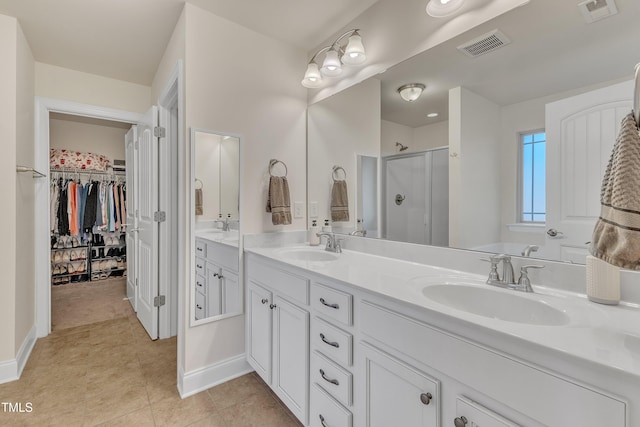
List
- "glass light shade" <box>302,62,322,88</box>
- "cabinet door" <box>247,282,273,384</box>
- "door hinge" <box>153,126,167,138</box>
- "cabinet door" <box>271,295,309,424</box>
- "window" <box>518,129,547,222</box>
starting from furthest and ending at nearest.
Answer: "door hinge" <box>153,126,167,138</box>, "glass light shade" <box>302,62,322,88</box>, "cabinet door" <box>247,282,273,384</box>, "cabinet door" <box>271,295,309,424</box>, "window" <box>518,129,547,222</box>

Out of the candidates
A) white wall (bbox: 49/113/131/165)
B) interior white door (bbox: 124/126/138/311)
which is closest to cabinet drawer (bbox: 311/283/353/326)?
interior white door (bbox: 124/126/138/311)

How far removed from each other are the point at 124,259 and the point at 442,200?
489 cm

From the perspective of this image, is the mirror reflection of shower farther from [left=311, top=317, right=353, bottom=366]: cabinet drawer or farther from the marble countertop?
[left=311, top=317, right=353, bottom=366]: cabinet drawer

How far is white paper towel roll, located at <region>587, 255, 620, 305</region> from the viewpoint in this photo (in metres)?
0.92

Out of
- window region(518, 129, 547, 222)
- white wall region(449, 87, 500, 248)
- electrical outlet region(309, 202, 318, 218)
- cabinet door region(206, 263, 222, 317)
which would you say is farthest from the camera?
electrical outlet region(309, 202, 318, 218)

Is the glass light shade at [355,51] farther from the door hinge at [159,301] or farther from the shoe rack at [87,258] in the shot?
the shoe rack at [87,258]

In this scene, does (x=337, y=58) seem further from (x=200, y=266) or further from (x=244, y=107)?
(x=200, y=266)

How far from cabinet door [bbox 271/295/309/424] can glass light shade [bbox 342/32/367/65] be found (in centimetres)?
153

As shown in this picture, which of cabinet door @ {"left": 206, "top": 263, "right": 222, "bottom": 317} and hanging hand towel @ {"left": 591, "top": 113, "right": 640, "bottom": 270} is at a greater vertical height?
hanging hand towel @ {"left": 591, "top": 113, "right": 640, "bottom": 270}

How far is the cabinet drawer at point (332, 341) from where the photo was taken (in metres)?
1.20

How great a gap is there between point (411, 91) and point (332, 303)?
1253 millimetres

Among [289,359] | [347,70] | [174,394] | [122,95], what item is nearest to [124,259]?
[122,95]

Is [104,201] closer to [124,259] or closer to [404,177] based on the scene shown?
[124,259]

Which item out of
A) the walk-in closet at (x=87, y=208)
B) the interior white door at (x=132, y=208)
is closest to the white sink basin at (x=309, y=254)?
the interior white door at (x=132, y=208)
